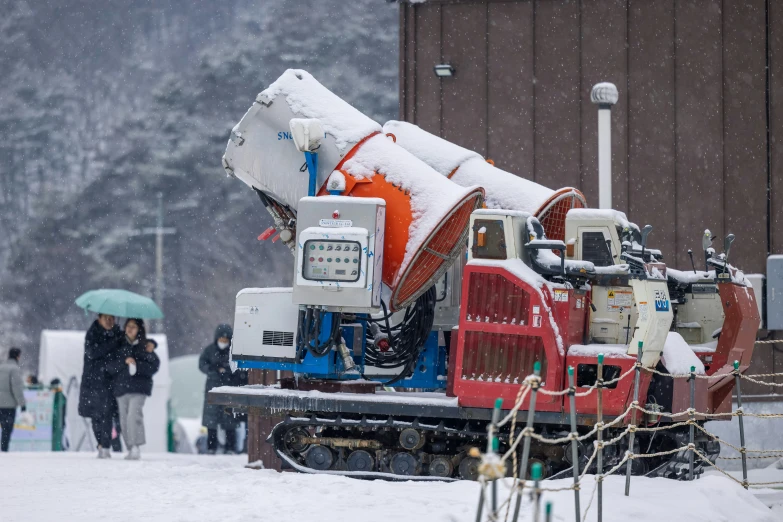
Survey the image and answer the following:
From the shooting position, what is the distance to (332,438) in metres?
11.8

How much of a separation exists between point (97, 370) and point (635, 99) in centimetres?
841

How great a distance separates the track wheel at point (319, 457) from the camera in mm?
11844

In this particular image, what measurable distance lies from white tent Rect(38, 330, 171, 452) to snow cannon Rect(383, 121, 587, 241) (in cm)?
915

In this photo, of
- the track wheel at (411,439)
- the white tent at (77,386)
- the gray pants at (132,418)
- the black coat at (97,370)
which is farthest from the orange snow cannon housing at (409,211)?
the white tent at (77,386)

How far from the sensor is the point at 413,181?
11781 millimetres

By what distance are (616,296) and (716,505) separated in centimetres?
260

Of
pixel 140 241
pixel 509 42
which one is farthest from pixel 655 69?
pixel 140 241

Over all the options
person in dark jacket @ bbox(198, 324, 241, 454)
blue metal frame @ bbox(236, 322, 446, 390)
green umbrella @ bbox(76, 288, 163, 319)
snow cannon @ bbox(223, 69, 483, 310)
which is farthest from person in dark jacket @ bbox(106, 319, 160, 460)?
snow cannon @ bbox(223, 69, 483, 310)

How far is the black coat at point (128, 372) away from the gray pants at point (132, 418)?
0.08 meters

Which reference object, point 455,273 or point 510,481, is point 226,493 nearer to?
point 510,481

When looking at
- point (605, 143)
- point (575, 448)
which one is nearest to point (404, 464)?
point (575, 448)

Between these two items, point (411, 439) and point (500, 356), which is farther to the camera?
point (411, 439)

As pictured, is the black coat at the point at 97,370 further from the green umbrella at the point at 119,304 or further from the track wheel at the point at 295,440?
the track wheel at the point at 295,440

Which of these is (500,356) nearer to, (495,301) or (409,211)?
(495,301)
